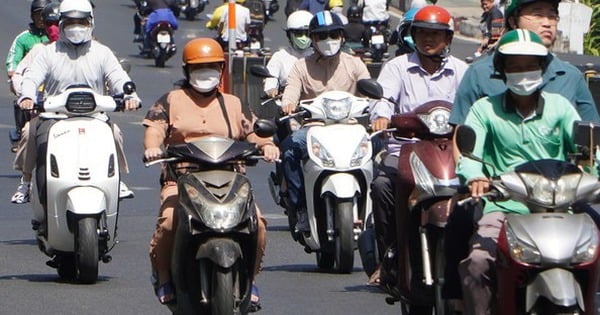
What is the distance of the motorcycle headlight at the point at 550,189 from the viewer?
6723 millimetres

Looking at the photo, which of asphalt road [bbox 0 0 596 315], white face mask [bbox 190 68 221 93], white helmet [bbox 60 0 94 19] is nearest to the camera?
white face mask [bbox 190 68 221 93]

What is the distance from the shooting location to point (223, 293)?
8258 mm

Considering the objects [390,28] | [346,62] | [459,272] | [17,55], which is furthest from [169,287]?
[390,28]

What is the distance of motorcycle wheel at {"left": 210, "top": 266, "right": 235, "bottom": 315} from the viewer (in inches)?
325

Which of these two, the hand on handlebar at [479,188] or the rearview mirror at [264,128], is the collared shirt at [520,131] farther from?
the rearview mirror at [264,128]

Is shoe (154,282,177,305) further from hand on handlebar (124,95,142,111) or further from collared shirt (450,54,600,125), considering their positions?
hand on handlebar (124,95,142,111)

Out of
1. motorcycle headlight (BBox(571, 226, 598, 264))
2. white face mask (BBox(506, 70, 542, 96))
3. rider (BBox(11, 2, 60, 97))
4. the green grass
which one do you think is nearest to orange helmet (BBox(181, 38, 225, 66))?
white face mask (BBox(506, 70, 542, 96))

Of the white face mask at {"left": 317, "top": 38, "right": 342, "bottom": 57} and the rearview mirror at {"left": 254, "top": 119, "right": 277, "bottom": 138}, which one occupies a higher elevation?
the rearview mirror at {"left": 254, "top": 119, "right": 277, "bottom": 138}

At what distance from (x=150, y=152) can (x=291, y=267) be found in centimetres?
382

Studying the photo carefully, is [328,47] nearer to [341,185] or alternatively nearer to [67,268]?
[341,185]

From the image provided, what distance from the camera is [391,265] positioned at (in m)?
9.28

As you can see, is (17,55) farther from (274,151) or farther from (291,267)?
(274,151)

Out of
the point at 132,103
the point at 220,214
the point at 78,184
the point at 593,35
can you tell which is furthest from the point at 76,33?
the point at 593,35

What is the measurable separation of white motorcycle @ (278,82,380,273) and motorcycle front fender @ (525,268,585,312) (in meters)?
5.29
